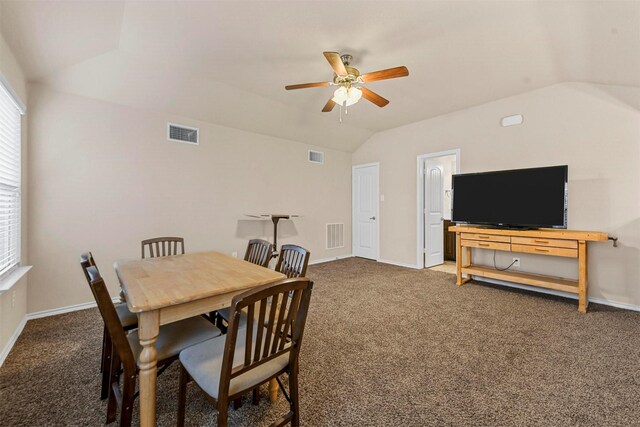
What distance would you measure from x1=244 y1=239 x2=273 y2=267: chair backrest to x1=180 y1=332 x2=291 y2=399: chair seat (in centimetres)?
93

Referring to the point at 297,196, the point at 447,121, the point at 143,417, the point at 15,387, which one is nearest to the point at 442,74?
the point at 447,121

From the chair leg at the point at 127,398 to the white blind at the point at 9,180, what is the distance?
1857 millimetres

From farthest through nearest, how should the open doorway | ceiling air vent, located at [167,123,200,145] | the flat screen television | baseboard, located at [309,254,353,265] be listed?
baseboard, located at [309,254,353,265] < the open doorway < ceiling air vent, located at [167,123,200,145] < the flat screen television

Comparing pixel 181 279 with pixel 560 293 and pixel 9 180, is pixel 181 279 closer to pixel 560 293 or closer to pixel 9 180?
pixel 9 180

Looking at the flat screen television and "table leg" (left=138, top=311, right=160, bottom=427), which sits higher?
the flat screen television

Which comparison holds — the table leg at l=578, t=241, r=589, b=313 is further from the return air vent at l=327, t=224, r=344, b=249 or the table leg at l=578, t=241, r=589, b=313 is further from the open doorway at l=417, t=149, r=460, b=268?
the return air vent at l=327, t=224, r=344, b=249

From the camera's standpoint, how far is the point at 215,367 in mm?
1288

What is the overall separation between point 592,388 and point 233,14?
12.5ft

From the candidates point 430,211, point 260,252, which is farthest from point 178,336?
point 430,211

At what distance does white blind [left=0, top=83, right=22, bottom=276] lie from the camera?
227 centimetres

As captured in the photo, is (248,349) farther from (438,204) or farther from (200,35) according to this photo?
(438,204)

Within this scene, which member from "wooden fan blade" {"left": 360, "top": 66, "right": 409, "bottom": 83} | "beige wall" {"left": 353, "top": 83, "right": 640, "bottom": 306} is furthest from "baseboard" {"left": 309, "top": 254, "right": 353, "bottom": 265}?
"wooden fan blade" {"left": 360, "top": 66, "right": 409, "bottom": 83}

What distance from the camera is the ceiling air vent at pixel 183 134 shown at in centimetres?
390

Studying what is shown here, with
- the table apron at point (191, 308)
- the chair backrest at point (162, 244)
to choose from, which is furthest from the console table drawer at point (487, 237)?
the chair backrest at point (162, 244)
